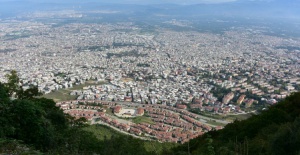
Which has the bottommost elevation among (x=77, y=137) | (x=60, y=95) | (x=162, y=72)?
(x=60, y=95)

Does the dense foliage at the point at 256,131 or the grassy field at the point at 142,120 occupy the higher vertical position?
the dense foliage at the point at 256,131

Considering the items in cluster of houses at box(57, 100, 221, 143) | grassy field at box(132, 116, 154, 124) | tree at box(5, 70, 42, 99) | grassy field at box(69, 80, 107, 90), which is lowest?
grassy field at box(132, 116, 154, 124)

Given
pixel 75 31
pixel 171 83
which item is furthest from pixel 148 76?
pixel 75 31

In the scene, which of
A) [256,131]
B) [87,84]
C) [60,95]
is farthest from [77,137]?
[87,84]

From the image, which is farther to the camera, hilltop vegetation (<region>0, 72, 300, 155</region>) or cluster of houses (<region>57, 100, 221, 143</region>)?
cluster of houses (<region>57, 100, 221, 143</region>)

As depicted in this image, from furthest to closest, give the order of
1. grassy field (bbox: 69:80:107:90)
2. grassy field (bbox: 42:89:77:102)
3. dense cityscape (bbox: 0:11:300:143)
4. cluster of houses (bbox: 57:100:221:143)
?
grassy field (bbox: 69:80:107:90)
grassy field (bbox: 42:89:77:102)
dense cityscape (bbox: 0:11:300:143)
cluster of houses (bbox: 57:100:221:143)

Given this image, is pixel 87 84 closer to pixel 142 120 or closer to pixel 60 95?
pixel 60 95

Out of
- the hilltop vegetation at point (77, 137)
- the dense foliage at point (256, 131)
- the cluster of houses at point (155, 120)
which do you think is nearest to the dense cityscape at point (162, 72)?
the cluster of houses at point (155, 120)

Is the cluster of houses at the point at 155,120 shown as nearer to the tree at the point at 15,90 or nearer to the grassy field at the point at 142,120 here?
the grassy field at the point at 142,120

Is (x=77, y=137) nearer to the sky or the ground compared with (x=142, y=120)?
nearer to the sky

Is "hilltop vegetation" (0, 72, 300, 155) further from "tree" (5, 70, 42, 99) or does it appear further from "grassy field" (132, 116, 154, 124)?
"grassy field" (132, 116, 154, 124)

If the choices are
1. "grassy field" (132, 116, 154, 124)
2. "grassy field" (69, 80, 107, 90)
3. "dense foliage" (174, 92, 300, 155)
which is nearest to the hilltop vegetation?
"dense foliage" (174, 92, 300, 155)

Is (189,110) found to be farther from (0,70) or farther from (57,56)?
(57,56)
